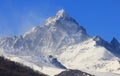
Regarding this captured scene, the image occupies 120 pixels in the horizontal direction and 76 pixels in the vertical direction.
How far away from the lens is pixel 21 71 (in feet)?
105

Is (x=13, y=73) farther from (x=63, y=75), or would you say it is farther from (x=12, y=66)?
(x=63, y=75)

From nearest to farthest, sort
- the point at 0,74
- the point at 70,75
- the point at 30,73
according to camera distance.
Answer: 1. the point at 0,74
2. the point at 30,73
3. the point at 70,75

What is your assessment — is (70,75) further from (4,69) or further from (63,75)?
(4,69)

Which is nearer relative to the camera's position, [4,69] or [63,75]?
[4,69]

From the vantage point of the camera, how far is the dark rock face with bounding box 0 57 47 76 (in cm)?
3054

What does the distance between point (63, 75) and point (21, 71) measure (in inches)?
6551

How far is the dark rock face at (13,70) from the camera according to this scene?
30.5m

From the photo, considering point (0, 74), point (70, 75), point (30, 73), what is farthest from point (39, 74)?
point (70, 75)

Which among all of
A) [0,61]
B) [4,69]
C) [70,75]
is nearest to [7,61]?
[0,61]

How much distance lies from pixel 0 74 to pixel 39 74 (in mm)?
3647

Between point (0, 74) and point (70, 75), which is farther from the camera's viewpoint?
point (70, 75)

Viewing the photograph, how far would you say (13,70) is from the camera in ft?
104

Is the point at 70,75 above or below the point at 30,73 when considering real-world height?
above

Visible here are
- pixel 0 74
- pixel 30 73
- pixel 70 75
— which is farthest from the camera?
pixel 70 75
